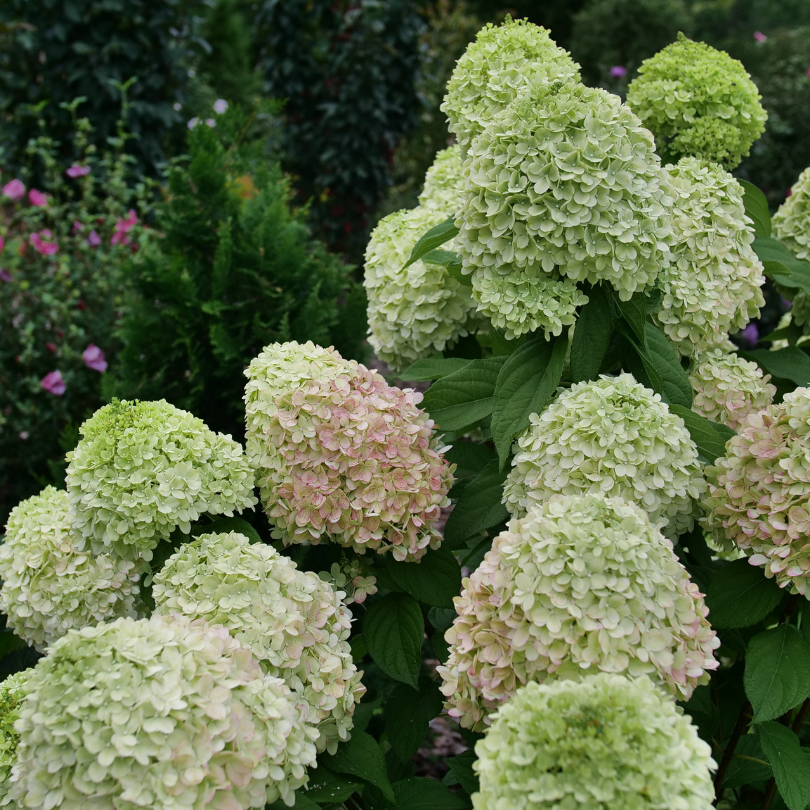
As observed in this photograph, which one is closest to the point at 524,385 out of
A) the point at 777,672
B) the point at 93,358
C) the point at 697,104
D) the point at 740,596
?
the point at 740,596

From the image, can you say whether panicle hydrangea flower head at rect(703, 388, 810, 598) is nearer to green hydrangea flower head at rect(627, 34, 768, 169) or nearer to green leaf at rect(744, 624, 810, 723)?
green leaf at rect(744, 624, 810, 723)

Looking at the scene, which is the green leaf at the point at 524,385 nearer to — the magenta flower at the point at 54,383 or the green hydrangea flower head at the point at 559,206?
the green hydrangea flower head at the point at 559,206

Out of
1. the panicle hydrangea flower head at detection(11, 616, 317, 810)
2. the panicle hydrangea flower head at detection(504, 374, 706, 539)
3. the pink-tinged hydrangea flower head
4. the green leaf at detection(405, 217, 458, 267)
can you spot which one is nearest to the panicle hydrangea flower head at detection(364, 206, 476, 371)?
the green leaf at detection(405, 217, 458, 267)

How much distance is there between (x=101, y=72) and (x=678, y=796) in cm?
651

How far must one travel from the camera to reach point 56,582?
1.76 metres

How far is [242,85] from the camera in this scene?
12.3m

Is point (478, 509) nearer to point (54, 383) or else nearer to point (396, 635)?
point (396, 635)

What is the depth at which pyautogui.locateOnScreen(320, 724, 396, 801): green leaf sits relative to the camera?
1.45 m

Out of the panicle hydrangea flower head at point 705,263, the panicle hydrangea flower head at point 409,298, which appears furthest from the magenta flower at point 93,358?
the panicle hydrangea flower head at point 705,263

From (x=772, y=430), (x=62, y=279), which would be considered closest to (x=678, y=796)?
(x=772, y=430)

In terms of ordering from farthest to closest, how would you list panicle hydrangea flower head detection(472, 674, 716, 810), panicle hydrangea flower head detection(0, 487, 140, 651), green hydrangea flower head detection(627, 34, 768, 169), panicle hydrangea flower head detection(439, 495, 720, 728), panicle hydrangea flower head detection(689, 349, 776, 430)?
green hydrangea flower head detection(627, 34, 768, 169) < panicle hydrangea flower head detection(689, 349, 776, 430) < panicle hydrangea flower head detection(0, 487, 140, 651) < panicle hydrangea flower head detection(439, 495, 720, 728) < panicle hydrangea flower head detection(472, 674, 716, 810)

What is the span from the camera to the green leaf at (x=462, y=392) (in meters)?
1.75

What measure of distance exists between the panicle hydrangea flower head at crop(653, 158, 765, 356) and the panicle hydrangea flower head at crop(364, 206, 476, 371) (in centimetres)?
48

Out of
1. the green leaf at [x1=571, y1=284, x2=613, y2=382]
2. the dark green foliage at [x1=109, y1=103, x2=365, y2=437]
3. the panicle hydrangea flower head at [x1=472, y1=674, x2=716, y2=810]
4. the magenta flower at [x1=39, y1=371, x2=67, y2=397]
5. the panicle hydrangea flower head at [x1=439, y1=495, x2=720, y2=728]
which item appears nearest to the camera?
the panicle hydrangea flower head at [x1=472, y1=674, x2=716, y2=810]
